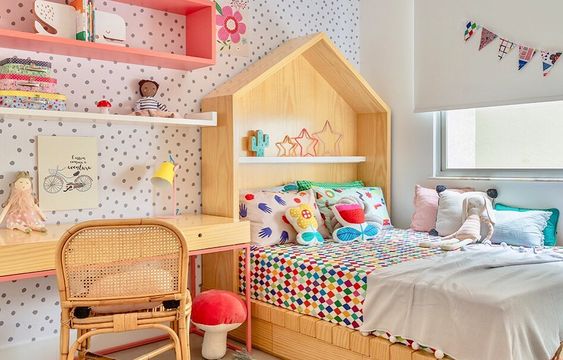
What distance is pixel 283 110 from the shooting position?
3773 mm

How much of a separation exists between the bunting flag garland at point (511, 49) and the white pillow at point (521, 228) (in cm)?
82

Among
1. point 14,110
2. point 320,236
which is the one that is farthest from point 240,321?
point 14,110

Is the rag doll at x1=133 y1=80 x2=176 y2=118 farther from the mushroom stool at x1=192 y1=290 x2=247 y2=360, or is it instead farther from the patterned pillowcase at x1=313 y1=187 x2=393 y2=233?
the patterned pillowcase at x1=313 y1=187 x2=393 y2=233

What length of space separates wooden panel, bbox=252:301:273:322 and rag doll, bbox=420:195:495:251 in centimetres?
93

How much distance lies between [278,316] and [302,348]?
0.70ft

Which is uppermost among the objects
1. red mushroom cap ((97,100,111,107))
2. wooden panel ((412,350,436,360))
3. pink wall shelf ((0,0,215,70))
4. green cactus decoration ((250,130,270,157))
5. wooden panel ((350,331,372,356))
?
pink wall shelf ((0,0,215,70))

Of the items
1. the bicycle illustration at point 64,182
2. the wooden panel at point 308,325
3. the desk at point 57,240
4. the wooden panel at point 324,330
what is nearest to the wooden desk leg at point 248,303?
the desk at point 57,240

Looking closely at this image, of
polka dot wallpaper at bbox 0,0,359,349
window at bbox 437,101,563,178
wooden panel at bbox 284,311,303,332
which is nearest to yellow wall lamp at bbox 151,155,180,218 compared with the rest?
polka dot wallpaper at bbox 0,0,359,349

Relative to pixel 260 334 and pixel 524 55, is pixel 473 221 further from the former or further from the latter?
pixel 260 334

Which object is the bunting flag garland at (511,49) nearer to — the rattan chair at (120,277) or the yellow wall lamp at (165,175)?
the yellow wall lamp at (165,175)

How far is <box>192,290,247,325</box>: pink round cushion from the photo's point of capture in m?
2.81

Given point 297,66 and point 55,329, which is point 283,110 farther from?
point 55,329

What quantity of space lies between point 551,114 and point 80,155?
2733mm

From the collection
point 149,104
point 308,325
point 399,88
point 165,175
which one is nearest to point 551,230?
point 399,88
